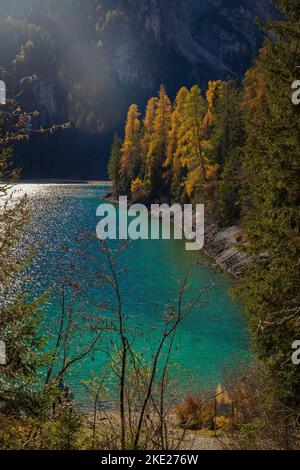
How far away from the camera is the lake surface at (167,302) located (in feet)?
58.4

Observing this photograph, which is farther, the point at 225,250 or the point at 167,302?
the point at 225,250

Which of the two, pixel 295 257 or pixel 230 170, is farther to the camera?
pixel 230 170

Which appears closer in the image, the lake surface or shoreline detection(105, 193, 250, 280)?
the lake surface

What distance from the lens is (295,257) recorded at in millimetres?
11375

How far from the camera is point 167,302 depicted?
9148mm

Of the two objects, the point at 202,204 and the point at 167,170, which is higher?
the point at 167,170

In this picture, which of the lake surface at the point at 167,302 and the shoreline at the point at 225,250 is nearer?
the lake surface at the point at 167,302

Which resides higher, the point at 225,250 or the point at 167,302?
the point at 225,250

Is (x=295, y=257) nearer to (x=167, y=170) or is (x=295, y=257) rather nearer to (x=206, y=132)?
(x=206, y=132)

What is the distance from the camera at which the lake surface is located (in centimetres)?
1780

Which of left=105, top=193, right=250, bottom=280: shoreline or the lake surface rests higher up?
left=105, top=193, right=250, bottom=280: shoreline

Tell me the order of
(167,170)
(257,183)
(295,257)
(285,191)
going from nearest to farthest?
(295,257) → (285,191) → (257,183) → (167,170)

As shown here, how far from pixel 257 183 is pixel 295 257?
3.64 metres
